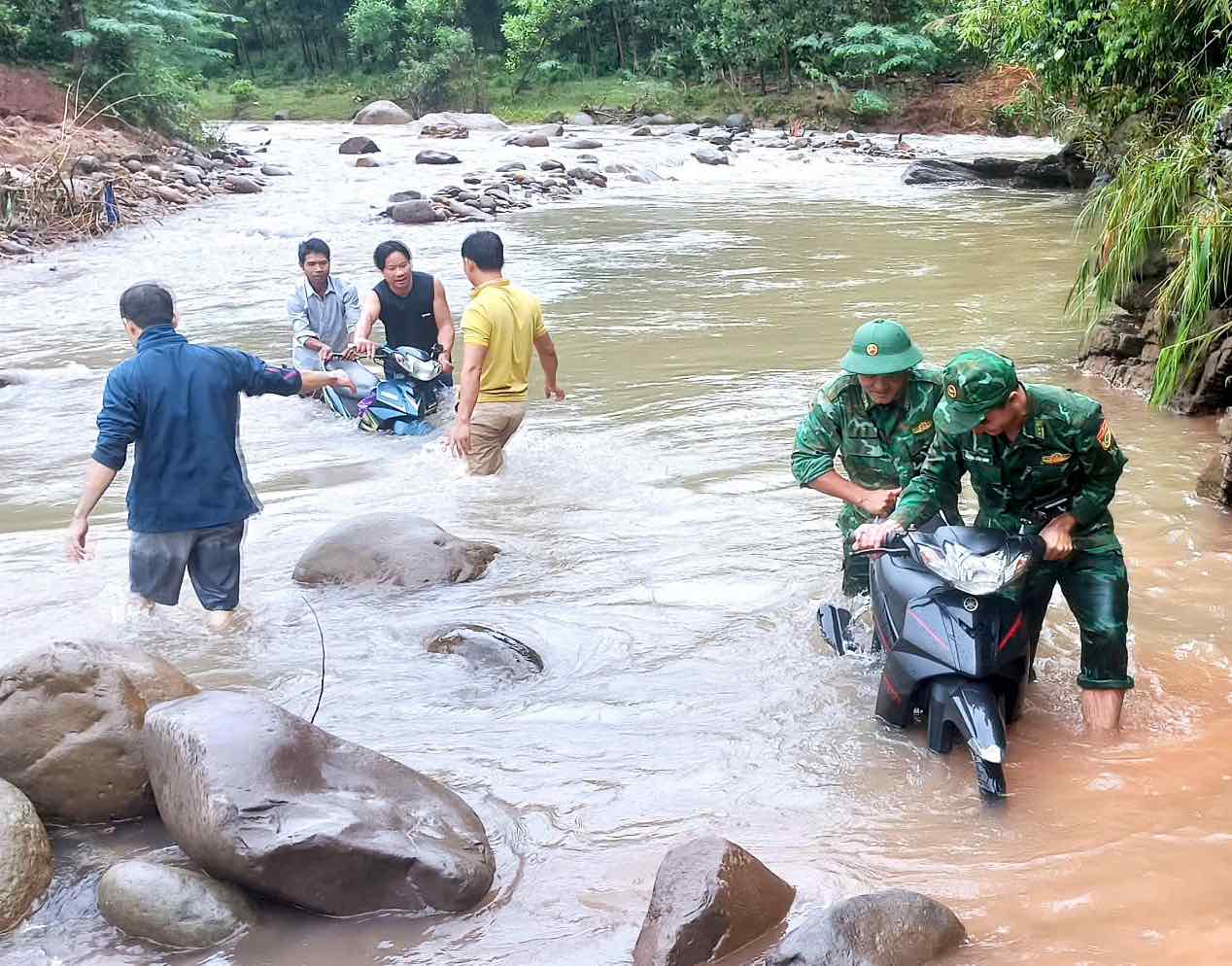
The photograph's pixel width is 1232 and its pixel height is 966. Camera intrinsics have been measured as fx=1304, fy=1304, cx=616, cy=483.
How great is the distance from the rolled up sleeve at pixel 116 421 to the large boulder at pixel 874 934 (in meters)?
3.27

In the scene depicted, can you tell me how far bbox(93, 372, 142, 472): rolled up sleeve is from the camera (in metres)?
5.11

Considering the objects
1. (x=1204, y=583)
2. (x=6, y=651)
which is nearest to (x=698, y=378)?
(x=1204, y=583)

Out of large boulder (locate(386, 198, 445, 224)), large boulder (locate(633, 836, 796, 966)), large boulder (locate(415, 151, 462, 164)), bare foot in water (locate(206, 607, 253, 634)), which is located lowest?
bare foot in water (locate(206, 607, 253, 634))

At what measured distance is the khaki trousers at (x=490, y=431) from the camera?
7496 mm

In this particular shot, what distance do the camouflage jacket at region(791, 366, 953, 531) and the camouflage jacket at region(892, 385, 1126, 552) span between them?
1.34 ft

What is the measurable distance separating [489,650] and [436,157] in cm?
2479

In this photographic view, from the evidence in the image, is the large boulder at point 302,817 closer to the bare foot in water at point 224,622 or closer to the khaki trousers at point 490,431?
the bare foot in water at point 224,622

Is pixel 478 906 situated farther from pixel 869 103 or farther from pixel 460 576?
pixel 869 103

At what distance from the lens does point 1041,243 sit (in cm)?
1659

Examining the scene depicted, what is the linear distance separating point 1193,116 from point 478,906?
9375mm


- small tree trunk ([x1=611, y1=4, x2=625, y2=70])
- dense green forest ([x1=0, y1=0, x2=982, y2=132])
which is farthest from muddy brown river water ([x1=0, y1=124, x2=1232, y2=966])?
small tree trunk ([x1=611, y1=4, x2=625, y2=70])

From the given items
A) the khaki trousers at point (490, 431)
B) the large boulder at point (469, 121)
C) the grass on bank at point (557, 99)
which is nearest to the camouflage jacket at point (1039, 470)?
the khaki trousers at point (490, 431)

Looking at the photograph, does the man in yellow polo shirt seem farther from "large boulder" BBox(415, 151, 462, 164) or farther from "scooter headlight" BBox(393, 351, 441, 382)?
"large boulder" BBox(415, 151, 462, 164)

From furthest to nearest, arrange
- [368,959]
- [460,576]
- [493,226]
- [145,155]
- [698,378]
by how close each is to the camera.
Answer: [145,155], [493,226], [698,378], [460,576], [368,959]
